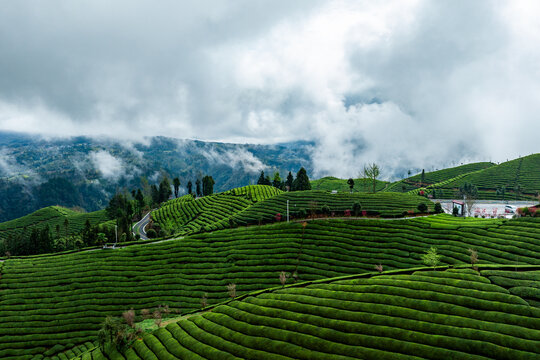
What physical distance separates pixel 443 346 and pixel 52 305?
71278 millimetres

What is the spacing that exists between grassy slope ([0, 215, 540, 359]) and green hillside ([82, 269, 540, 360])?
1643 cm

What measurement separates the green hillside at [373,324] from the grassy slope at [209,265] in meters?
16.4

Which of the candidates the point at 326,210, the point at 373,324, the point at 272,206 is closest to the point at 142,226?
the point at 272,206

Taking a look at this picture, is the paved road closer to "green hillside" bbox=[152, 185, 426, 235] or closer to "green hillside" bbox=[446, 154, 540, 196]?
"green hillside" bbox=[152, 185, 426, 235]

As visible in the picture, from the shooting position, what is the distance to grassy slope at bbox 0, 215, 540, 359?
54.0m

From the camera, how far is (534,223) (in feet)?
195

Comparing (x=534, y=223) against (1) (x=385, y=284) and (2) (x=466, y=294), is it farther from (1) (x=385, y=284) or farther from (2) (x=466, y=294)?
(1) (x=385, y=284)

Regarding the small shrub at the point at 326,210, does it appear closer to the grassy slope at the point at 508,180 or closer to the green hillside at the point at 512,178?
the grassy slope at the point at 508,180

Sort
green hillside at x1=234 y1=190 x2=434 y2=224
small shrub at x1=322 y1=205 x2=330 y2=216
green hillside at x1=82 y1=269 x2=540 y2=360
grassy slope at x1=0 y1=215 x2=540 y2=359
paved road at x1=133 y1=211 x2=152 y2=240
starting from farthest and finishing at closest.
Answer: paved road at x1=133 y1=211 x2=152 y2=240 → green hillside at x1=234 y1=190 x2=434 y2=224 → small shrub at x1=322 y1=205 x2=330 y2=216 → grassy slope at x1=0 y1=215 x2=540 y2=359 → green hillside at x1=82 y1=269 x2=540 y2=360

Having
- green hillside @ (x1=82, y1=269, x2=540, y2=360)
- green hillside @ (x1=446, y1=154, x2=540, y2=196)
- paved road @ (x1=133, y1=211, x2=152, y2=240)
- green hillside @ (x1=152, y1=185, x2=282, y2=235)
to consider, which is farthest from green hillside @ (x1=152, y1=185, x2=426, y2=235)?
green hillside @ (x1=446, y1=154, x2=540, y2=196)

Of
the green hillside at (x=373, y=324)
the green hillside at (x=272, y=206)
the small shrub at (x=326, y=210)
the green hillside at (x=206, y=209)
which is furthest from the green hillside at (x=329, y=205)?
the green hillside at (x=373, y=324)

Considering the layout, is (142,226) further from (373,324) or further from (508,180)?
(508,180)

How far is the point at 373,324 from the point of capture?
3177cm

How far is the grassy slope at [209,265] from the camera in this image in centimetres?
5403
